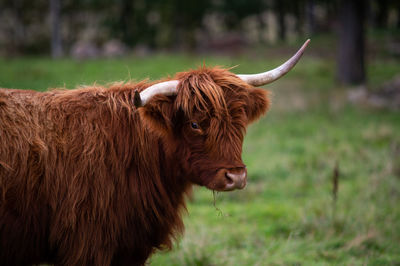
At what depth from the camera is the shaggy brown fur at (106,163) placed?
9.71ft

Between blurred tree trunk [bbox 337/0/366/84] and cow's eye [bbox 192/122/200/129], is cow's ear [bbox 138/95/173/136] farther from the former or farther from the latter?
blurred tree trunk [bbox 337/0/366/84]

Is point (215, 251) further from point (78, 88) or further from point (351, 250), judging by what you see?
point (78, 88)

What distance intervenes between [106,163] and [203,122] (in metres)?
0.83

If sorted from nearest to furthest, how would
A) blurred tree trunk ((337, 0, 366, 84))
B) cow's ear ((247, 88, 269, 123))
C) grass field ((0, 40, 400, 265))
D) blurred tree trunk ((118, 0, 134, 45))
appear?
cow's ear ((247, 88, 269, 123)) < grass field ((0, 40, 400, 265)) < blurred tree trunk ((337, 0, 366, 84)) < blurred tree trunk ((118, 0, 134, 45))

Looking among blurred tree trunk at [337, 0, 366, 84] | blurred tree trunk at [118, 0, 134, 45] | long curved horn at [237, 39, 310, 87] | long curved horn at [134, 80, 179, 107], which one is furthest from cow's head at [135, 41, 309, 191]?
blurred tree trunk at [118, 0, 134, 45]

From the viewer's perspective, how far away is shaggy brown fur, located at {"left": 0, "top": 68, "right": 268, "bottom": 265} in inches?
117

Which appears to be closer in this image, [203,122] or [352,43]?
[203,122]

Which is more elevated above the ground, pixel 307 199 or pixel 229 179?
pixel 229 179

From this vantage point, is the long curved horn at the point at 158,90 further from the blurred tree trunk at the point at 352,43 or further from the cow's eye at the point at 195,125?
the blurred tree trunk at the point at 352,43

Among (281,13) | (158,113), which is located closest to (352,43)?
(158,113)

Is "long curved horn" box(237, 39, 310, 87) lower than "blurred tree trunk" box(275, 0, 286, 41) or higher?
lower

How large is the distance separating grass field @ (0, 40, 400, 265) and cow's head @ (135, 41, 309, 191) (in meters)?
0.59

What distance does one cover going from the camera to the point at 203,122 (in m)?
3.11

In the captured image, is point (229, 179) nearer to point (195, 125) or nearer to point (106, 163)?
point (195, 125)
